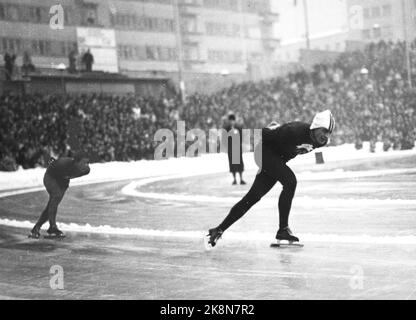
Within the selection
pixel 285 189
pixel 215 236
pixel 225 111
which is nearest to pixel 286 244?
pixel 285 189

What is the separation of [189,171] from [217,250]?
1551cm

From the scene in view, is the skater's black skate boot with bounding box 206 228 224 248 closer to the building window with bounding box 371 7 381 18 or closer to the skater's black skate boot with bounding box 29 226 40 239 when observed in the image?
the skater's black skate boot with bounding box 29 226 40 239

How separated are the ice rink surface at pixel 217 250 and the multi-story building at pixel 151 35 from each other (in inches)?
882

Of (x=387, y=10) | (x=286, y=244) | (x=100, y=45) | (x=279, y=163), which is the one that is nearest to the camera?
(x=279, y=163)

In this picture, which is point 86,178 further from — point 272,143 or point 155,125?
point 272,143

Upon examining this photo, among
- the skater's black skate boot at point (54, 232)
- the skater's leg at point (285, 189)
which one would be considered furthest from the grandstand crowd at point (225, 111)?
the skater's leg at point (285, 189)

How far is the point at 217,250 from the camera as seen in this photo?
737 centimetres

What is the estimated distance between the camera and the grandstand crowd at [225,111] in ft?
76.0

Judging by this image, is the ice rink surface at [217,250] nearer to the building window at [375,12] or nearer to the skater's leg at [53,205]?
the skater's leg at [53,205]

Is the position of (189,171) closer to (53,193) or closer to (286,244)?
(53,193)

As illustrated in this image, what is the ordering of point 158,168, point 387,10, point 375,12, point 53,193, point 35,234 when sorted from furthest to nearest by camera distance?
point 375,12 → point 387,10 → point 158,168 → point 35,234 → point 53,193

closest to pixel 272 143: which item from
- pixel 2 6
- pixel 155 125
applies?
pixel 155 125

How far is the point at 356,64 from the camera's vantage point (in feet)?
119

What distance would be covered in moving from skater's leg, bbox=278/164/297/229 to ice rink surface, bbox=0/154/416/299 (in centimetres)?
40
